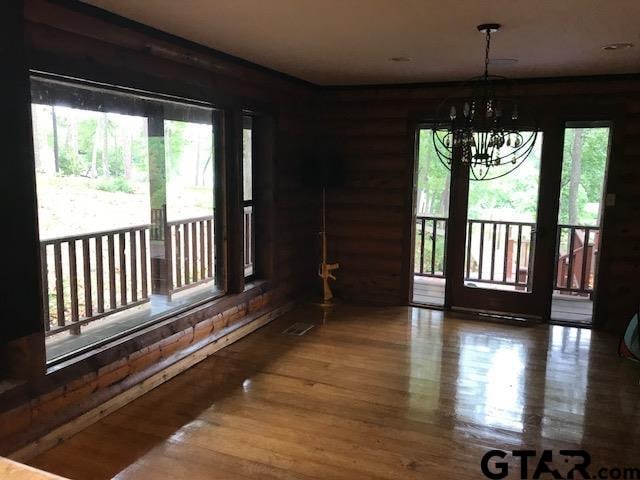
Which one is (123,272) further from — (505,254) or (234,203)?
(505,254)

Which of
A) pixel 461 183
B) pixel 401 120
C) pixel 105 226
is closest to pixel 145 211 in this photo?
pixel 105 226

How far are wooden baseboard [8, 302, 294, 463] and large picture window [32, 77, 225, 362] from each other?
355mm

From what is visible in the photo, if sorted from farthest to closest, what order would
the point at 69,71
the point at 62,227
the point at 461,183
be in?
the point at 461,183
the point at 62,227
the point at 69,71

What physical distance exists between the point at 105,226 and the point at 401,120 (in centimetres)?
309

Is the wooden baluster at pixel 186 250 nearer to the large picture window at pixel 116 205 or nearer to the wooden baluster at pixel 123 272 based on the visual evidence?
the large picture window at pixel 116 205

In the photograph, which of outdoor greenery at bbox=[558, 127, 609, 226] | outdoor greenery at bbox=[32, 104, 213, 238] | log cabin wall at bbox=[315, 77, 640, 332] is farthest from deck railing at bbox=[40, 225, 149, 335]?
outdoor greenery at bbox=[558, 127, 609, 226]

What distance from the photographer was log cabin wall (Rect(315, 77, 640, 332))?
470 cm

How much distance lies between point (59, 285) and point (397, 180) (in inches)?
133

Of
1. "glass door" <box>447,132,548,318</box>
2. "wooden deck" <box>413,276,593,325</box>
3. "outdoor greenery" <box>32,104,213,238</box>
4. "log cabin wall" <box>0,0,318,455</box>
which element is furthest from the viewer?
"wooden deck" <box>413,276,593,325</box>

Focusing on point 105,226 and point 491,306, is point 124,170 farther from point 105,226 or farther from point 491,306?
point 491,306

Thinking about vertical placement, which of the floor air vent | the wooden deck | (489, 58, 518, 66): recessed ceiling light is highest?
(489, 58, 518, 66): recessed ceiling light

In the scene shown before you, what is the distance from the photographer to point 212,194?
14.6 ft

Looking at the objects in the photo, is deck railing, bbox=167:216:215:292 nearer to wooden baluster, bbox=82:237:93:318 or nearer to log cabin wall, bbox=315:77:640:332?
wooden baluster, bbox=82:237:93:318

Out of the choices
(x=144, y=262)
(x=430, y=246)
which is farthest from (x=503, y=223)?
(x=144, y=262)
